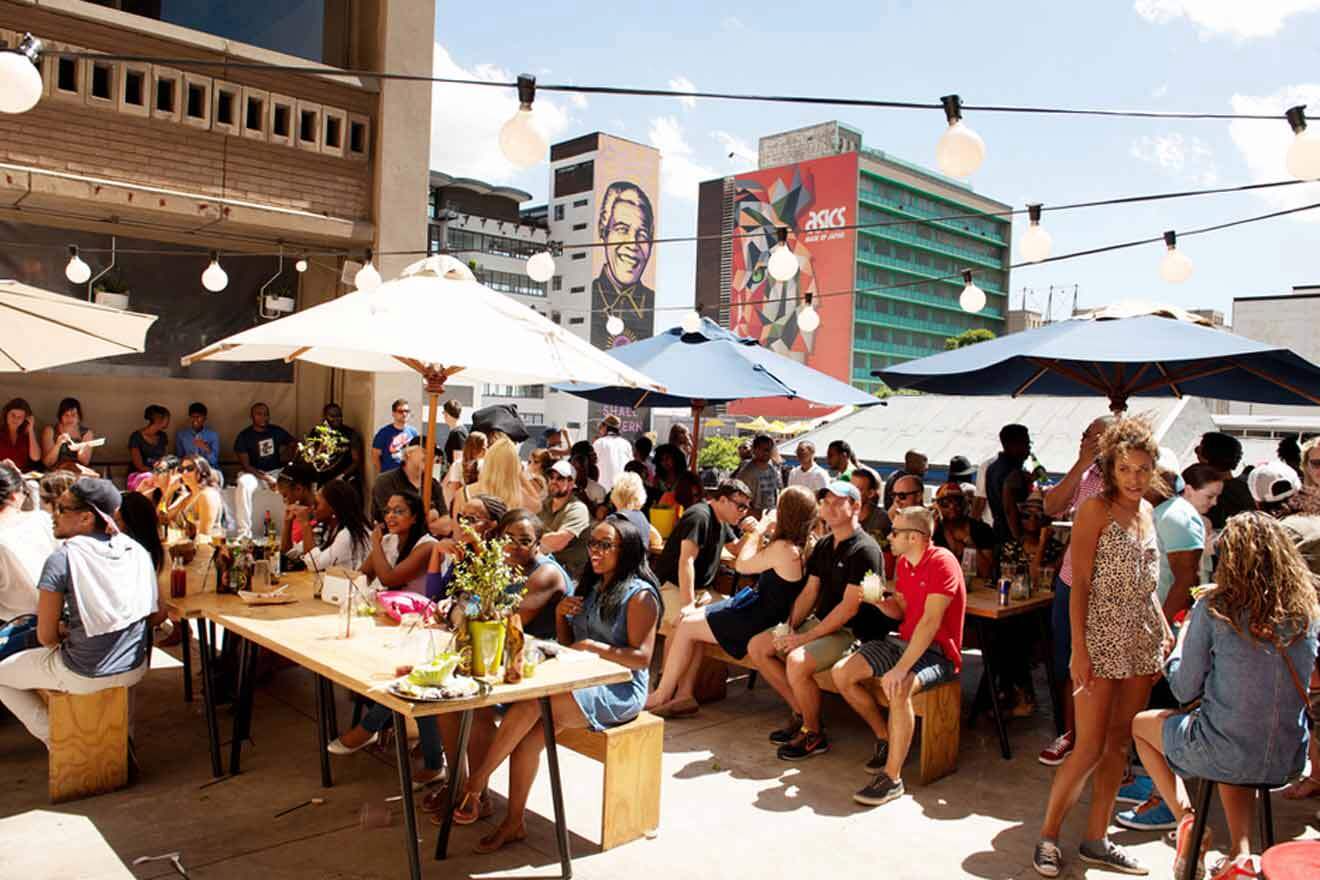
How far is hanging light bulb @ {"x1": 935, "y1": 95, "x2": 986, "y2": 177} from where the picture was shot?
508cm

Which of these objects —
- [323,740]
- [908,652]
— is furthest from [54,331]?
[908,652]

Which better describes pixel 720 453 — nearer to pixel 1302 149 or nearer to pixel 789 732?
pixel 789 732

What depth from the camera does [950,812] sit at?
15.8 feet

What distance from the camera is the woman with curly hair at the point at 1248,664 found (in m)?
3.53

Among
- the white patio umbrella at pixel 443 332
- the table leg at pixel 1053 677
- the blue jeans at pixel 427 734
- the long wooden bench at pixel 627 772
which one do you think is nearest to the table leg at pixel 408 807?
the long wooden bench at pixel 627 772

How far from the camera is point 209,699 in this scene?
5023mm

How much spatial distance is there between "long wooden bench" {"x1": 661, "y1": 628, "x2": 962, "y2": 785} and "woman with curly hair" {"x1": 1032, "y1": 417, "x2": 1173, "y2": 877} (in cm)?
98

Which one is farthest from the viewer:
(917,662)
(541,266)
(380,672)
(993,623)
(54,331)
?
(541,266)

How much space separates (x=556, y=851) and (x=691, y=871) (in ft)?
1.96

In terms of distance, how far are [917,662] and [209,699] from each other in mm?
3751

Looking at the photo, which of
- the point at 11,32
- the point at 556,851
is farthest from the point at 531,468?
the point at 11,32

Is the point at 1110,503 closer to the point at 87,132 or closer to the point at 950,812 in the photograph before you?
the point at 950,812

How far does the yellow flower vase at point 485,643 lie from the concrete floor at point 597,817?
0.95 m

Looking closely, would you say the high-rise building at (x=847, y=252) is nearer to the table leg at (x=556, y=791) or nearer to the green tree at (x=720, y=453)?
the green tree at (x=720, y=453)
